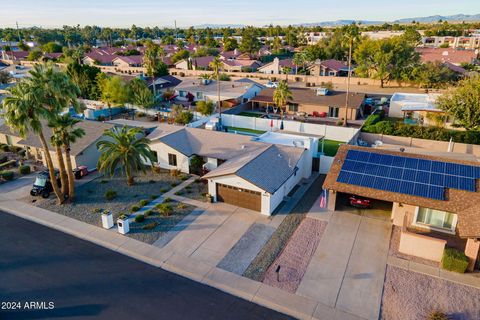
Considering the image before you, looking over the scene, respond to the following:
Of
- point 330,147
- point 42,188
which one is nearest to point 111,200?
point 42,188

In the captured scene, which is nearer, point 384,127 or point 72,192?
point 72,192

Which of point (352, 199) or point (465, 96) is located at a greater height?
point (465, 96)

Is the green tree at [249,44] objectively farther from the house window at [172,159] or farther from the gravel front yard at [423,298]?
the gravel front yard at [423,298]

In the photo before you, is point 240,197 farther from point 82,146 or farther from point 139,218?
point 82,146

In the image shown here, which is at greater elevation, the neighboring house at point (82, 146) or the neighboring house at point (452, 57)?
the neighboring house at point (452, 57)

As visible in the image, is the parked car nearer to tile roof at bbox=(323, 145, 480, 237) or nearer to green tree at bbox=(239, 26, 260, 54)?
tile roof at bbox=(323, 145, 480, 237)

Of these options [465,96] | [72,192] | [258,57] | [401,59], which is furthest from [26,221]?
[258,57]

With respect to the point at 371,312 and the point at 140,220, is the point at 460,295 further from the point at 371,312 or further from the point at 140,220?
the point at 140,220

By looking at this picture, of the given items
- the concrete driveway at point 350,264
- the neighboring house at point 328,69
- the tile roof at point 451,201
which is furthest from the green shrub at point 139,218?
the neighboring house at point 328,69
